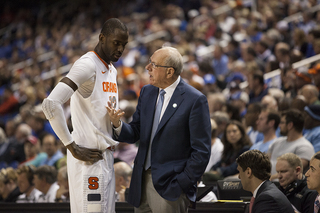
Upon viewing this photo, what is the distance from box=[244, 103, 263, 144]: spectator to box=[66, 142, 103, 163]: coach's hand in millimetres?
3085

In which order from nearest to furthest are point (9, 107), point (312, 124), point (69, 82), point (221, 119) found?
point (69, 82)
point (312, 124)
point (221, 119)
point (9, 107)

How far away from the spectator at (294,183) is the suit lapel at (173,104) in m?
1.33

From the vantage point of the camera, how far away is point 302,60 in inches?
285

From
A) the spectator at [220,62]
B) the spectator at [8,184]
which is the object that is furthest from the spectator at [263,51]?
the spectator at [8,184]

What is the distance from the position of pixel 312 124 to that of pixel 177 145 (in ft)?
8.60

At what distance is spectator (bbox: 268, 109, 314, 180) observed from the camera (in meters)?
4.25

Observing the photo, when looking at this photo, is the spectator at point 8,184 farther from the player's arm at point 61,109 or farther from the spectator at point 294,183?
the spectator at point 294,183

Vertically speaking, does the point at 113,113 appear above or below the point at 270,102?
above

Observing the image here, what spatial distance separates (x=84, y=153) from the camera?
263cm

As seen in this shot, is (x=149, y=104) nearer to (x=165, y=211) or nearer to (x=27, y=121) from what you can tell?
(x=165, y=211)

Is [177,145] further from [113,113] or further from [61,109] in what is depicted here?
[61,109]

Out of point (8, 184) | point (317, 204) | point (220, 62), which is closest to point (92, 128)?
point (317, 204)

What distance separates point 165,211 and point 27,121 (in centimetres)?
597

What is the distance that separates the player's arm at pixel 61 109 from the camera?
250 centimetres
